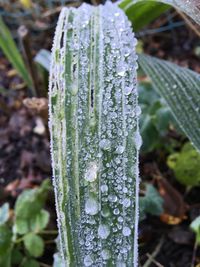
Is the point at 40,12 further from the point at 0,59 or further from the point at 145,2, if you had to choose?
the point at 145,2

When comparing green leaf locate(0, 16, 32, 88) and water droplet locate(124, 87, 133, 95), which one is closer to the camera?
water droplet locate(124, 87, 133, 95)

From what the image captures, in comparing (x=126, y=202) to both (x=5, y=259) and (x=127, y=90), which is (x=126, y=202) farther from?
(x=5, y=259)

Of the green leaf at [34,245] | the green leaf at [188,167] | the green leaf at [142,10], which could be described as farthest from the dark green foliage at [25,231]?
the green leaf at [142,10]

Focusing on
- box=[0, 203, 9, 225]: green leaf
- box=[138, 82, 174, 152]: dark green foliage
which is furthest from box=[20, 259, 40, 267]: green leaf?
box=[138, 82, 174, 152]: dark green foliage

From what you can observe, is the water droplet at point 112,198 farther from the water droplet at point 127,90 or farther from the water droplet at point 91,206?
the water droplet at point 127,90

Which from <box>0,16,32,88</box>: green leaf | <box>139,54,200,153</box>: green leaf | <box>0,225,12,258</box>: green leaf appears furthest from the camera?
<box>0,16,32,88</box>: green leaf

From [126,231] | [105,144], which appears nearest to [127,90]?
[105,144]

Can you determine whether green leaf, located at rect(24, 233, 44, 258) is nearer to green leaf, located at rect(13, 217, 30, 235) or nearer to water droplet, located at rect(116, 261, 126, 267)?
green leaf, located at rect(13, 217, 30, 235)

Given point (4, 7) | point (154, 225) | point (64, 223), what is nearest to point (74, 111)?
point (64, 223)
